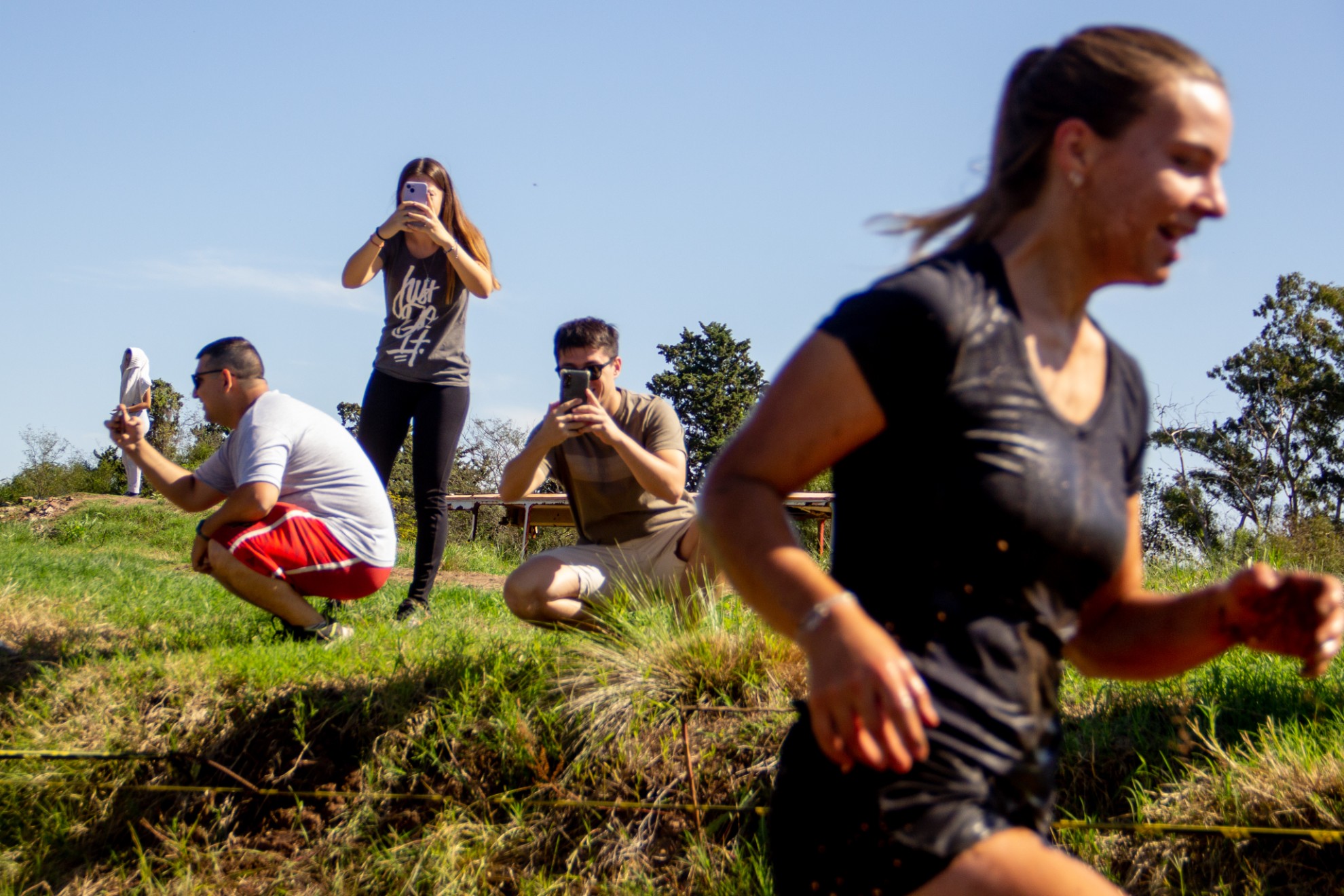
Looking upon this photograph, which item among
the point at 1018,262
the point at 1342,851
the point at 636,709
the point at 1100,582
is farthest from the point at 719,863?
the point at 1018,262

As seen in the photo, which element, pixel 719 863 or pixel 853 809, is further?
pixel 719 863

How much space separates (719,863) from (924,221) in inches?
94.7

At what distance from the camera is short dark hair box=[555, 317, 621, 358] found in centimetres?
461

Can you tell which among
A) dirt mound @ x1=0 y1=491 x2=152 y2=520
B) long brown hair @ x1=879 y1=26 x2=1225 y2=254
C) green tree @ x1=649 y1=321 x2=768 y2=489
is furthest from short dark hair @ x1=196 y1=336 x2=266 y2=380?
green tree @ x1=649 y1=321 x2=768 y2=489

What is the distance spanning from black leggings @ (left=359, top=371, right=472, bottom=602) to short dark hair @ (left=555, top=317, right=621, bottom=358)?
3.06ft

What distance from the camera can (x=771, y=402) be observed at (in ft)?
4.03

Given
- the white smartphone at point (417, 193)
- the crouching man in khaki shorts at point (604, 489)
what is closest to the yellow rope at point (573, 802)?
the crouching man in khaki shorts at point (604, 489)

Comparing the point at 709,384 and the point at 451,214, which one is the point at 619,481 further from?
the point at 709,384

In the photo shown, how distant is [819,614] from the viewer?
1.15m

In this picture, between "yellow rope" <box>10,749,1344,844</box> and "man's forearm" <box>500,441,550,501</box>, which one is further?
"man's forearm" <box>500,441,550,501</box>

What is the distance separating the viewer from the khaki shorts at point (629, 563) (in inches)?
176

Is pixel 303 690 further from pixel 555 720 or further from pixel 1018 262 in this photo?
pixel 1018 262

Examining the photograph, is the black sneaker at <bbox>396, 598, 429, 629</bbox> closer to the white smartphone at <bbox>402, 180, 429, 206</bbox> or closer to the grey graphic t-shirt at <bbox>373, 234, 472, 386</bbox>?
the grey graphic t-shirt at <bbox>373, 234, 472, 386</bbox>

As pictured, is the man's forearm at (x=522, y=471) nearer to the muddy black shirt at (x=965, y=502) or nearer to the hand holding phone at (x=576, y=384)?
the hand holding phone at (x=576, y=384)
